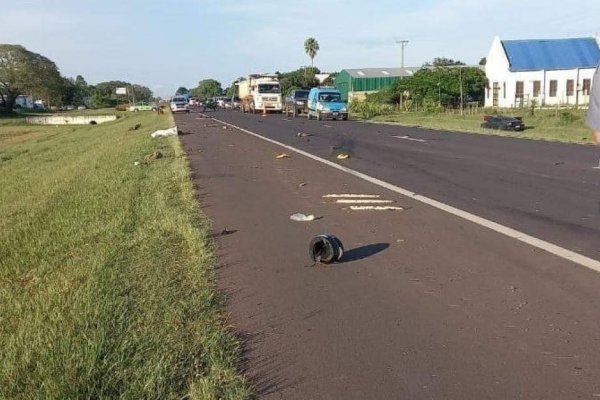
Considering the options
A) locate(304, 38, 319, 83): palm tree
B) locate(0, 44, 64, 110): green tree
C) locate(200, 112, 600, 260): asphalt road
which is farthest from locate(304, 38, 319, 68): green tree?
locate(200, 112, 600, 260): asphalt road

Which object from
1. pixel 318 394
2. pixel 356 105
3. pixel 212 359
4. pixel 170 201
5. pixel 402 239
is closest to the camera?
pixel 318 394

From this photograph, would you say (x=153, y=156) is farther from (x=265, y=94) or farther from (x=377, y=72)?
(x=377, y=72)

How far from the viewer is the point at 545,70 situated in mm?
59875

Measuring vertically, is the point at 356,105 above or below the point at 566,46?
below

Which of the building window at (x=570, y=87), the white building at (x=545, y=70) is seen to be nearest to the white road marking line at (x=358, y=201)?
the white building at (x=545, y=70)

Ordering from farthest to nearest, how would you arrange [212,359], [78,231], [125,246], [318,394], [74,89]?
[74,89] < [78,231] < [125,246] < [212,359] < [318,394]

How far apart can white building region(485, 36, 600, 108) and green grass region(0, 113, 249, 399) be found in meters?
54.6

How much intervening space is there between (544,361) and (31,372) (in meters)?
3.20

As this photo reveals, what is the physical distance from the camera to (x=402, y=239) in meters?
7.82

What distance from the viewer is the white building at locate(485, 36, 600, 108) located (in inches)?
2335

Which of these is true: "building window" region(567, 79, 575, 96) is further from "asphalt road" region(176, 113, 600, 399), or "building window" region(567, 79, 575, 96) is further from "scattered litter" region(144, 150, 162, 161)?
"asphalt road" region(176, 113, 600, 399)

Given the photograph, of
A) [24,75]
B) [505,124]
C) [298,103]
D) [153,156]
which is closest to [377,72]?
[298,103]

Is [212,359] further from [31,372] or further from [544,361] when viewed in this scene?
[544,361]

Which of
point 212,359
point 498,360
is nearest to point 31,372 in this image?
point 212,359
